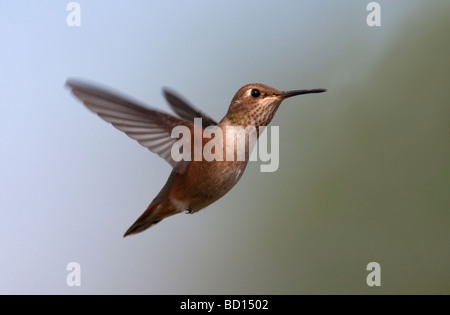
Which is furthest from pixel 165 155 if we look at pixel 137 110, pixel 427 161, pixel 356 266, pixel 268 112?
pixel 427 161

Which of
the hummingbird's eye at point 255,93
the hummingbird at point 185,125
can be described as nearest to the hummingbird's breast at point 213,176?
the hummingbird at point 185,125

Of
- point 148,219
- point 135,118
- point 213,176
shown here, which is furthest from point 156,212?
point 135,118

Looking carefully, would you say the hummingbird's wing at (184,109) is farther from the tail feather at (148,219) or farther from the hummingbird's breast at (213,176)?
the tail feather at (148,219)

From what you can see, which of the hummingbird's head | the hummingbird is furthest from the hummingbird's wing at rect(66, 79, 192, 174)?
the hummingbird's head

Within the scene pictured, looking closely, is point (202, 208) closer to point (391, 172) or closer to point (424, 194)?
point (391, 172)

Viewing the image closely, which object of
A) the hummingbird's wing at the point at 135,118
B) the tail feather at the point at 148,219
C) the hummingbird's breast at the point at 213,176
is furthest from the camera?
the tail feather at the point at 148,219

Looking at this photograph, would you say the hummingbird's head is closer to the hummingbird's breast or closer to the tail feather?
the hummingbird's breast
